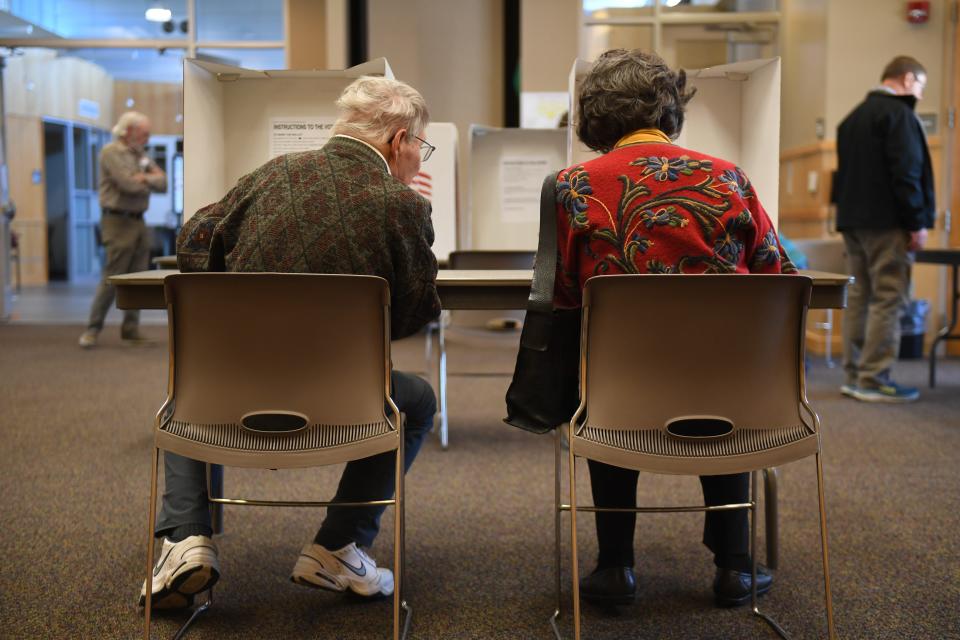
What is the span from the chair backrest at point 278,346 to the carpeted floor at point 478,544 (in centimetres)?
54

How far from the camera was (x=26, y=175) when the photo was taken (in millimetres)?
10609

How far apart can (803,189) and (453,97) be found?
2.83 meters

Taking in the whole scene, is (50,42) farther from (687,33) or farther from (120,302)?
(120,302)

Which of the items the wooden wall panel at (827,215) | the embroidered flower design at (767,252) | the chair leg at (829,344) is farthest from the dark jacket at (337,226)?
the wooden wall panel at (827,215)

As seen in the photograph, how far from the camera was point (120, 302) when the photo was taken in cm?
192

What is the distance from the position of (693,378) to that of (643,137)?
1.67ft

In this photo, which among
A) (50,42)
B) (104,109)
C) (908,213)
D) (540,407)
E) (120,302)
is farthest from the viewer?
(104,109)

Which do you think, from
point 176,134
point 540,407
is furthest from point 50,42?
point 540,407

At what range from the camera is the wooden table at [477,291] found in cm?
189

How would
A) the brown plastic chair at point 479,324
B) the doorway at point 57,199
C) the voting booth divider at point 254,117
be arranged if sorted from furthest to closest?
the doorway at point 57,199, the brown plastic chair at point 479,324, the voting booth divider at point 254,117

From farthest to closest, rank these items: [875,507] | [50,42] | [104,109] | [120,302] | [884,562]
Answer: [104,109], [50,42], [875,507], [884,562], [120,302]

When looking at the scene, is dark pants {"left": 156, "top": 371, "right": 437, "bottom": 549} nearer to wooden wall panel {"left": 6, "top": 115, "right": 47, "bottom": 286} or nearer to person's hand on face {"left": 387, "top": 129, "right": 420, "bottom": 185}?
person's hand on face {"left": 387, "top": 129, "right": 420, "bottom": 185}

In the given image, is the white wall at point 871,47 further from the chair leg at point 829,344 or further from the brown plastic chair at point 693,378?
the brown plastic chair at point 693,378

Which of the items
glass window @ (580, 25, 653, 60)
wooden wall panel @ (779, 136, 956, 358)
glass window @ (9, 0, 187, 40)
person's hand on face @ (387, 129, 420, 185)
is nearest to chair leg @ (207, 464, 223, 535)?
person's hand on face @ (387, 129, 420, 185)
